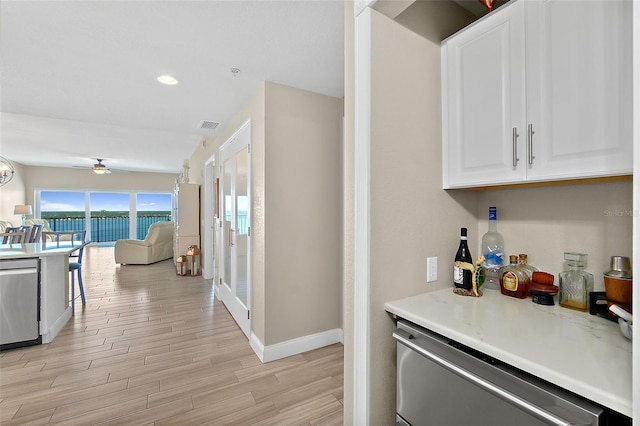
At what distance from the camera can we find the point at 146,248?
251 inches

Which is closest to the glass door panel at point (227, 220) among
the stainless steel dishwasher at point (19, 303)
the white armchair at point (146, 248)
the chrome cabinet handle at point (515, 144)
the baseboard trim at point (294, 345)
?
the baseboard trim at point (294, 345)

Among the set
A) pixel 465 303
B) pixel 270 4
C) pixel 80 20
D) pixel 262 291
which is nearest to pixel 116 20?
pixel 80 20

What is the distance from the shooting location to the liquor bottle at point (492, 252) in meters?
1.44

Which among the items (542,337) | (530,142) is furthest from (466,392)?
(530,142)

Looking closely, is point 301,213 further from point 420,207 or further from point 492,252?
point 492,252

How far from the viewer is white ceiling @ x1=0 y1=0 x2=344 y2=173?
168 cm

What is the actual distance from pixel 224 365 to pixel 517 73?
2.73 meters

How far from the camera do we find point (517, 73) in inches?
45.4

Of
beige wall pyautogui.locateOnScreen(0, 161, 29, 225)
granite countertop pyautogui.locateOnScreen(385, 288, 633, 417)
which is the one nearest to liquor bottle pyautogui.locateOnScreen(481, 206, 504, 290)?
granite countertop pyautogui.locateOnScreen(385, 288, 633, 417)

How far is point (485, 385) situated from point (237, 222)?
2771mm

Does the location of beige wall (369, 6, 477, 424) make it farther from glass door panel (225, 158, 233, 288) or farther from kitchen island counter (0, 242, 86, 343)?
kitchen island counter (0, 242, 86, 343)

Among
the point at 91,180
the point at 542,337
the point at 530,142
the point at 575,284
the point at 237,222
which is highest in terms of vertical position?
the point at 91,180

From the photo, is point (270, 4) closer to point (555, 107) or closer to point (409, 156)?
point (409, 156)

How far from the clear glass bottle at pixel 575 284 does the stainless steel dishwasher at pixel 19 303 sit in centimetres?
394
